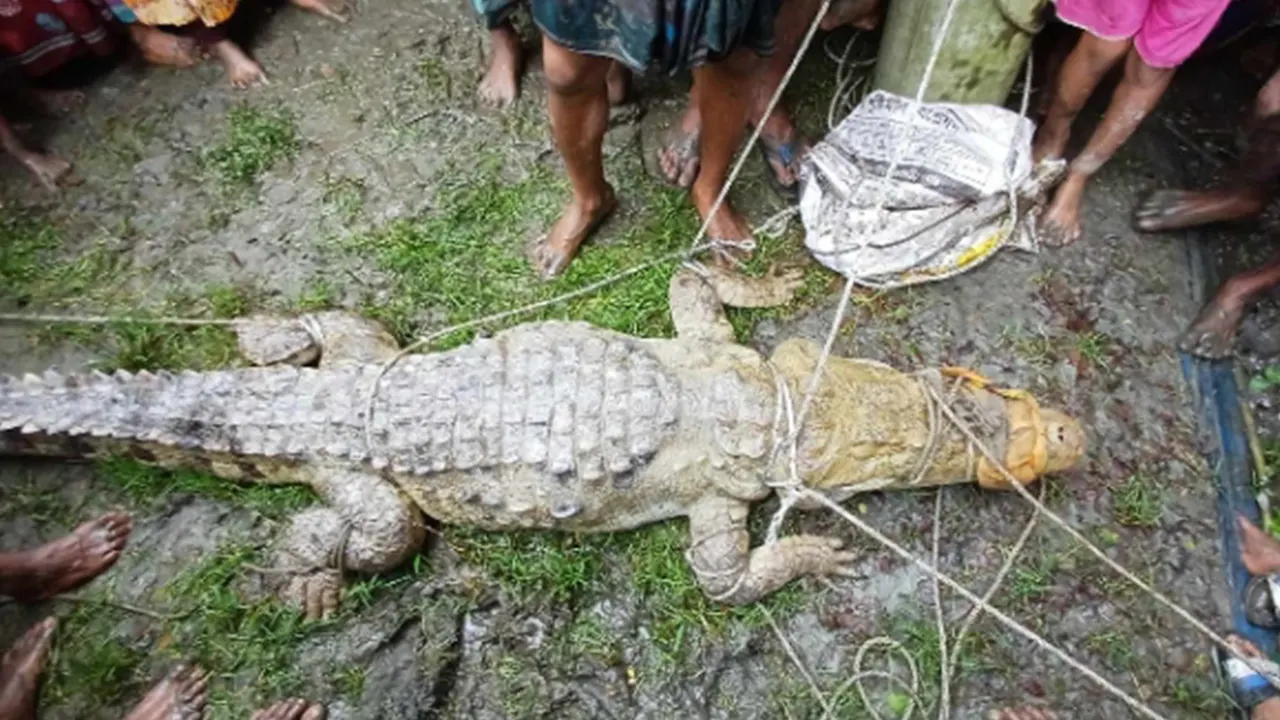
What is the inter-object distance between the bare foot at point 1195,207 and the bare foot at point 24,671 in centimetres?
414

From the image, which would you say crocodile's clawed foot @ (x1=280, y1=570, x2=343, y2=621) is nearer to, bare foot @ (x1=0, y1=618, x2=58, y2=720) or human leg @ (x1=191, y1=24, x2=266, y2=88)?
bare foot @ (x1=0, y1=618, x2=58, y2=720)

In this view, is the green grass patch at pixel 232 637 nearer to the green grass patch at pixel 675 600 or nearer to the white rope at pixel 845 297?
the green grass patch at pixel 675 600

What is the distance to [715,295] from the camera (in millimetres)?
3785

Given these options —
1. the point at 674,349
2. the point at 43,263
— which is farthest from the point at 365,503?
the point at 43,263

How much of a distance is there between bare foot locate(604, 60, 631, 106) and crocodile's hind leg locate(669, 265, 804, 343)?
2.94 ft

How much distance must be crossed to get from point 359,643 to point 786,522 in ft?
4.72

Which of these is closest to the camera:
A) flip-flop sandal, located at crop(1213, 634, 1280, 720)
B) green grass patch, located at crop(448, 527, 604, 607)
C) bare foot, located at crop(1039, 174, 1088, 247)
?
flip-flop sandal, located at crop(1213, 634, 1280, 720)

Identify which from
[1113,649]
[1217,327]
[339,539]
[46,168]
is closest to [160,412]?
[339,539]

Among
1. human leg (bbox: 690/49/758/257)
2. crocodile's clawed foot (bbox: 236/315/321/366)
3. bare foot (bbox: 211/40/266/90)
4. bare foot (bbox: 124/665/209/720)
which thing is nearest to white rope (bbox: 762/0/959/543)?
human leg (bbox: 690/49/758/257)

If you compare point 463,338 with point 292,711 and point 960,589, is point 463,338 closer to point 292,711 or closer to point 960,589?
point 292,711

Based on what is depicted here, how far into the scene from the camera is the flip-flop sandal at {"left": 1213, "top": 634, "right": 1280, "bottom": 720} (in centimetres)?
334

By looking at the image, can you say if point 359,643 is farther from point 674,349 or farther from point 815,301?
point 815,301

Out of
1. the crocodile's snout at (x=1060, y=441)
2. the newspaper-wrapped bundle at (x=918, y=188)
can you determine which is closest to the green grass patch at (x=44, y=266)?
the newspaper-wrapped bundle at (x=918, y=188)

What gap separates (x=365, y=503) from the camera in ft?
10.9
